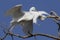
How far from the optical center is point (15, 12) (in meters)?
1.65

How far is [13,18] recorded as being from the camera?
1605 millimetres

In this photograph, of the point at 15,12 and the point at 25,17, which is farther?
the point at 15,12

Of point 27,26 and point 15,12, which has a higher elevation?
point 15,12

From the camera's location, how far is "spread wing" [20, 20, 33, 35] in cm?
153

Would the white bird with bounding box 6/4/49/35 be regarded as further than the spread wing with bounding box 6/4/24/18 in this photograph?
No

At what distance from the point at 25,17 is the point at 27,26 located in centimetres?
12

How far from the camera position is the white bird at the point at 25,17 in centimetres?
148

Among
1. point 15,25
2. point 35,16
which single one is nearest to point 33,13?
point 35,16

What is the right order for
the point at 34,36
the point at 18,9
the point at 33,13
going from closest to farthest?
the point at 34,36, the point at 33,13, the point at 18,9

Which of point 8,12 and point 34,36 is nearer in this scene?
point 34,36

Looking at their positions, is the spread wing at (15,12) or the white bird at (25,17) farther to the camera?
the spread wing at (15,12)

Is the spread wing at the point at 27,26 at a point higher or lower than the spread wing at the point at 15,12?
lower

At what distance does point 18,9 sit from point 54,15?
1.05ft

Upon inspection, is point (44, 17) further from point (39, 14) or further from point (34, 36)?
point (34, 36)
